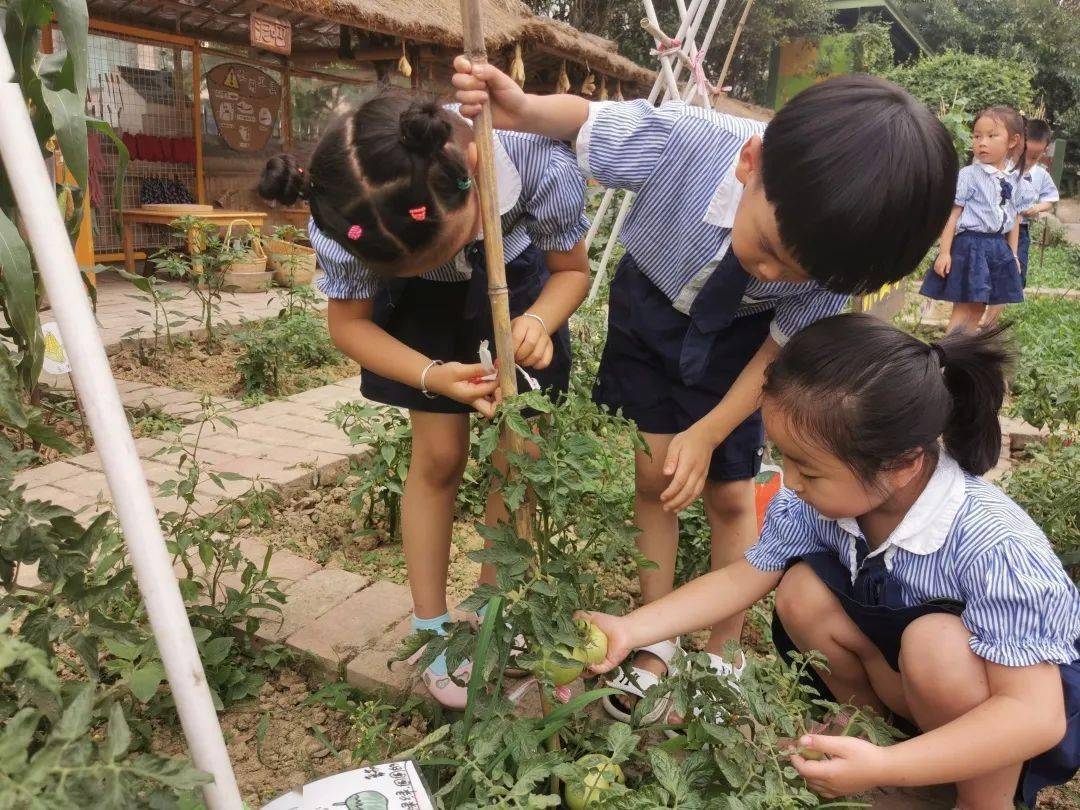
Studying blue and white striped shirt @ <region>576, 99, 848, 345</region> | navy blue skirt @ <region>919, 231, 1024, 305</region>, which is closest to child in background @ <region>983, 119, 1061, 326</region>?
navy blue skirt @ <region>919, 231, 1024, 305</region>

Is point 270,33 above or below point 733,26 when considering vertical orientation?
below

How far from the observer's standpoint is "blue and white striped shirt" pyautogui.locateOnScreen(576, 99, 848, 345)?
5.26 feet

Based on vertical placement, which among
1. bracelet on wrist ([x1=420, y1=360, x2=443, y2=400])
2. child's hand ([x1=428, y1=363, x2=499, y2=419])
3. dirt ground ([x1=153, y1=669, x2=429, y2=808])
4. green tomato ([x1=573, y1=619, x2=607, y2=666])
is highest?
child's hand ([x1=428, y1=363, x2=499, y2=419])

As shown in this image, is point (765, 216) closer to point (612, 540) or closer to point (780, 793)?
point (612, 540)

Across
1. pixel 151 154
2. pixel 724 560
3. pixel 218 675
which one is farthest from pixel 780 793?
pixel 151 154

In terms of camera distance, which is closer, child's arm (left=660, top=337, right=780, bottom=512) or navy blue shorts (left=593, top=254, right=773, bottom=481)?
child's arm (left=660, top=337, right=780, bottom=512)

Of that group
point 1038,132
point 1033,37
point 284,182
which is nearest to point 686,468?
point 284,182

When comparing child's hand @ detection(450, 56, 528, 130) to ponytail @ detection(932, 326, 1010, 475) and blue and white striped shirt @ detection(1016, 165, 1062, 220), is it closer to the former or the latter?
ponytail @ detection(932, 326, 1010, 475)

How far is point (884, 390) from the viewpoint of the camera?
51.9 inches

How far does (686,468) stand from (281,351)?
2746 millimetres

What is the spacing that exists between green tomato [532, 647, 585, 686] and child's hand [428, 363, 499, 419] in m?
0.38

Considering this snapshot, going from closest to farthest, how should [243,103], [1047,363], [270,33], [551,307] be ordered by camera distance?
[551,307], [1047,363], [270,33], [243,103]

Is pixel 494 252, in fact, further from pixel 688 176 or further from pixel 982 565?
pixel 982 565

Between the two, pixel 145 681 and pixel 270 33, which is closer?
pixel 145 681
